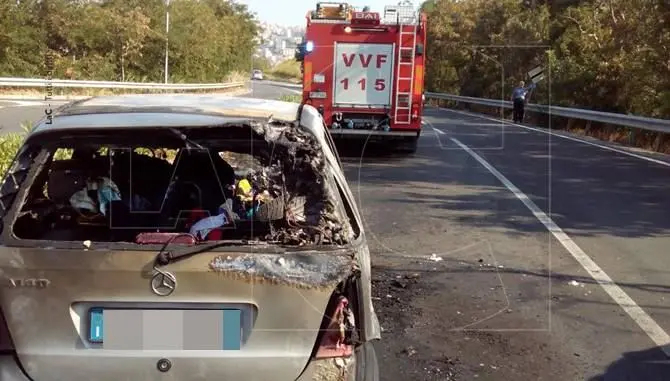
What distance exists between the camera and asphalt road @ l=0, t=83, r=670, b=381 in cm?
488

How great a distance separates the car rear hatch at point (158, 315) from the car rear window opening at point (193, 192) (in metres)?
0.19

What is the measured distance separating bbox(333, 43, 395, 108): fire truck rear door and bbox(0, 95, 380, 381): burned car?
11.9 m

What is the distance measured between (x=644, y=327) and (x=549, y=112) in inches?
844

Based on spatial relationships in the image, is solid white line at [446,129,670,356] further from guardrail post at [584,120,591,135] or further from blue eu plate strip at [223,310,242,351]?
guardrail post at [584,120,591,135]

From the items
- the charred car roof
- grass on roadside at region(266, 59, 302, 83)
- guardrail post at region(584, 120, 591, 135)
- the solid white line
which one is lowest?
the solid white line

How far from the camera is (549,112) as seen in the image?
84.7ft

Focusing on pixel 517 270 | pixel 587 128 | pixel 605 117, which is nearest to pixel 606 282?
pixel 517 270

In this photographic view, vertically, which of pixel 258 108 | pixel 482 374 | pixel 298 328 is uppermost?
pixel 258 108

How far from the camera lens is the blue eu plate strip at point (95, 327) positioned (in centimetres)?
283

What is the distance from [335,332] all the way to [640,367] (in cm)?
270

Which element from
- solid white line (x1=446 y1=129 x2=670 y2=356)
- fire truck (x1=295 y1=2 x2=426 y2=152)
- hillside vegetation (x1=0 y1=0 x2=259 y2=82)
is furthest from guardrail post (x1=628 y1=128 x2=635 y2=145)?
hillside vegetation (x1=0 y1=0 x2=259 y2=82)

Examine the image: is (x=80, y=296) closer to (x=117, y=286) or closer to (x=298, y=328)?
(x=117, y=286)

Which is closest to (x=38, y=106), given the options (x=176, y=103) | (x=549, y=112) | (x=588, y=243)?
(x=549, y=112)

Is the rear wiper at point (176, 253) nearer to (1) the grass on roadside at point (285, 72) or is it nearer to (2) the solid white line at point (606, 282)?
(2) the solid white line at point (606, 282)
